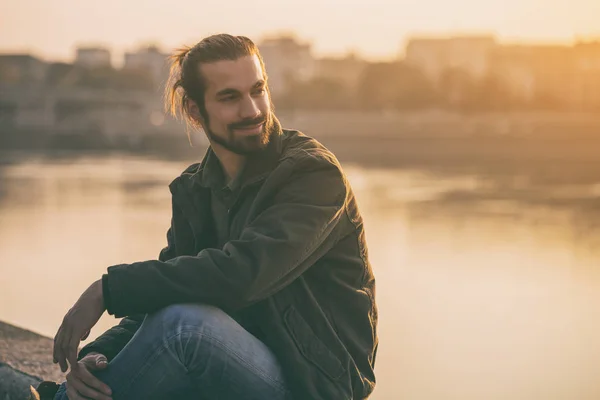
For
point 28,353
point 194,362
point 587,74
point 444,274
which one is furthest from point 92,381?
point 587,74

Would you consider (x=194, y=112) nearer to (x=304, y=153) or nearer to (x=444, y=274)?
(x=304, y=153)

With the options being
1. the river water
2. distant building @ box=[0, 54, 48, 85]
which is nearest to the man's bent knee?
the river water

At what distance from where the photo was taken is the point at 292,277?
1.65 m

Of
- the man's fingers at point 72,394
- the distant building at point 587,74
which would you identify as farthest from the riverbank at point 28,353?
the distant building at point 587,74

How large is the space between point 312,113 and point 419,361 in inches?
1939

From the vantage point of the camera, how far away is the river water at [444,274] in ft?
12.8

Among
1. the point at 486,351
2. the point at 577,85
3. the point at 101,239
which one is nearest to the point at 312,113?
the point at 577,85

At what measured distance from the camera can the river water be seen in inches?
153

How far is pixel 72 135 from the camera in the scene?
128 feet

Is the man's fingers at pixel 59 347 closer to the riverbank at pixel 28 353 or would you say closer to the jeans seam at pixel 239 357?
the jeans seam at pixel 239 357

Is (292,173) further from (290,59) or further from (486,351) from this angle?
(290,59)

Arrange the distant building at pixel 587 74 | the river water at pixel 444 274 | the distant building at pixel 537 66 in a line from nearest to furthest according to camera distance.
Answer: the river water at pixel 444 274 → the distant building at pixel 587 74 → the distant building at pixel 537 66

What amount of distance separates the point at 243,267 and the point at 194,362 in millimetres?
175

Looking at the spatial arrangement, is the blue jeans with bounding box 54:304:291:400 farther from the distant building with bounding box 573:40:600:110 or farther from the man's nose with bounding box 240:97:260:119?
the distant building with bounding box 573:40:600:110
